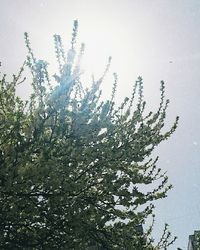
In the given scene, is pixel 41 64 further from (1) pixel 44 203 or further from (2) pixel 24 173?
(1) pixel 44 203

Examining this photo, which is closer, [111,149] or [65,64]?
[65,64]

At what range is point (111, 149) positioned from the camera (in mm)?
6906

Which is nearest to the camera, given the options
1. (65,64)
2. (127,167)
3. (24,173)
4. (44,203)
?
(24,173)

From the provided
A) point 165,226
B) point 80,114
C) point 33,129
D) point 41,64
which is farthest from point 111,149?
point 165,226

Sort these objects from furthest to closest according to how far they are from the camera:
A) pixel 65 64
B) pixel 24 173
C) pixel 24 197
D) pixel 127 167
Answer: pixel 127 167 → pixel 24 197 → pixel 65 64 → pixel 24 173

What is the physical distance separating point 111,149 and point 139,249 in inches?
98.8

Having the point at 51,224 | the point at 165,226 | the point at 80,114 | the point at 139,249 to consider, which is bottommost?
the point at 139,249

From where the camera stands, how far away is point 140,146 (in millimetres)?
7695

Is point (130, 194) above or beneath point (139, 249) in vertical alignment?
above

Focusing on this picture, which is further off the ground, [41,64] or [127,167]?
[41,64]

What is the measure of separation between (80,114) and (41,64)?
1.28 m

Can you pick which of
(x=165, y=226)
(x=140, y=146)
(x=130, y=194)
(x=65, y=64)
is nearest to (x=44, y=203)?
(x=130, y=194)

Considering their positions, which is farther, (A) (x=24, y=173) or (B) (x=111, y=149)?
(B) (x=111, y=149)

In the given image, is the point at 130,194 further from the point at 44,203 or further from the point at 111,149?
the point at 44,203
